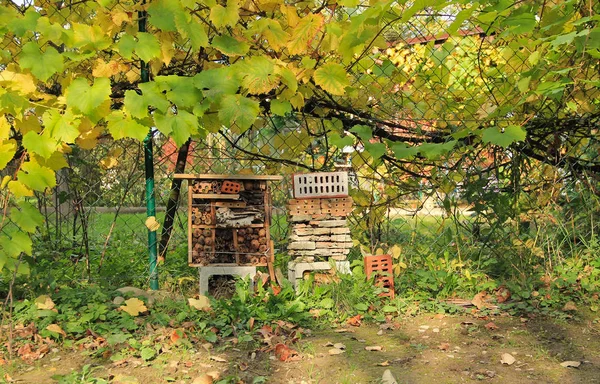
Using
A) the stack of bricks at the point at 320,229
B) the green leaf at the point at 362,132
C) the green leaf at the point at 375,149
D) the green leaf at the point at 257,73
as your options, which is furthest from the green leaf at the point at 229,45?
the stack of bricks at the point at 320,229

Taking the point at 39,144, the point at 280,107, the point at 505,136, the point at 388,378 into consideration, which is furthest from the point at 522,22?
the point at 39,144

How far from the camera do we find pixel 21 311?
2756 millimetres

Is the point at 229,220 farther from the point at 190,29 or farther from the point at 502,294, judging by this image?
the point at 502,294

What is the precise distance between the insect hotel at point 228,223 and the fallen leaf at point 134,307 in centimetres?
39

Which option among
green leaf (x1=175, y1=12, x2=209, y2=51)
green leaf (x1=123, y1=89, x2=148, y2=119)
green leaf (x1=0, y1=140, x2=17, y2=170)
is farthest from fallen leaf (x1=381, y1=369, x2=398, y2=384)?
green leaf (x1=0, y1=140, x2=17, y2=170)

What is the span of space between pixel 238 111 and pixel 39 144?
31.6 inches

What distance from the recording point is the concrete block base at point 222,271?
120 inches

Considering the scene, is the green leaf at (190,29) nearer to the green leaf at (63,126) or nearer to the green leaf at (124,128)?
the green leaf at (124,128)

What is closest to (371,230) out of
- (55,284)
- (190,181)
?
(190,181)

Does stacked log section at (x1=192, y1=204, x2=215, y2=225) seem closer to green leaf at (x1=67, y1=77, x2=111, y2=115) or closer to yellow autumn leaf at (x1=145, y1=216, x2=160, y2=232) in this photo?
yellow autumn leaf at (x1=145, y1=216, x2=160, y2=232)

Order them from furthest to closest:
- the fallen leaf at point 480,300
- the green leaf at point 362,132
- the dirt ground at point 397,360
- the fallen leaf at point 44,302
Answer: the fallen leaf at point 480,300 → the green leaf at point 362,132 → the fallen leaf at point 44,302 → the dirt ground at point 397,360

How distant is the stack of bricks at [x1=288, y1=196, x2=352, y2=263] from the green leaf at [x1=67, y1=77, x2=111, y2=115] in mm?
1187

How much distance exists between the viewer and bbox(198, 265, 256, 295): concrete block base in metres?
3.06

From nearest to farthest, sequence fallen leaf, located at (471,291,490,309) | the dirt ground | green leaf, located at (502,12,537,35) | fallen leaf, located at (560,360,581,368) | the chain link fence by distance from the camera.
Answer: the dirt ground < fallen leaf, located at (560,360,581,368) < green leaf, located at (502,12,537,35) < fallen leaf, located at (471,291,490,309) < the chain link fence
